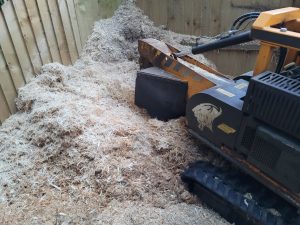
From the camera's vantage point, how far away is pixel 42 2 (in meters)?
2.90

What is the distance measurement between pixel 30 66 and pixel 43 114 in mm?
594

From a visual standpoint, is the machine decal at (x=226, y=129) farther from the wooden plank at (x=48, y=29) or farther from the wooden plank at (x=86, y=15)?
the wooden plank at (x=86, y=15)

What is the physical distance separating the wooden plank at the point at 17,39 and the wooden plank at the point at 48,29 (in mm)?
344

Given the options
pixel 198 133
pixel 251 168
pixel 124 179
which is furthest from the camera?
pixel 198 133

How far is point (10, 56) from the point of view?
2576mm

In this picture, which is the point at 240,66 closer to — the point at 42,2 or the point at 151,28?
the point at 151,28

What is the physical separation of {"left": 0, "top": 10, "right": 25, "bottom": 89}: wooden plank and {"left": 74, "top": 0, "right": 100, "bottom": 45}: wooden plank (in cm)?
108

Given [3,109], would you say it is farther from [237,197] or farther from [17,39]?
[237,197]

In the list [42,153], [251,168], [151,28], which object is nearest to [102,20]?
[151,28]

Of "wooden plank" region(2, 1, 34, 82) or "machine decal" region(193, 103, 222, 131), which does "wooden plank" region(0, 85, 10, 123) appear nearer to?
"wooden plank" region(2, 1, 34, 82)

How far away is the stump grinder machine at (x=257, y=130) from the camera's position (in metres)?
1.57

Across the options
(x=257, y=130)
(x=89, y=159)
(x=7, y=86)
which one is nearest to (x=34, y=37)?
(x=7, y=86)

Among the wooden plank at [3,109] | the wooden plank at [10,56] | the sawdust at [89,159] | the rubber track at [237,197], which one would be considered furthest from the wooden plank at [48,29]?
the rubber track at [237,197]

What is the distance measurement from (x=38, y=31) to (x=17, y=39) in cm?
30
